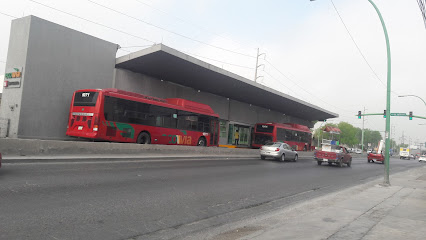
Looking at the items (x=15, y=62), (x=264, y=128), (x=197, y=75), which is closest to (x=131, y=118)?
(x=15, y=62)

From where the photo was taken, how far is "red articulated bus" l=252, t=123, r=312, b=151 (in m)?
32.2

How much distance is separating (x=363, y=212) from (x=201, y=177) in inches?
227

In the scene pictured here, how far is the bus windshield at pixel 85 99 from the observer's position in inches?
632

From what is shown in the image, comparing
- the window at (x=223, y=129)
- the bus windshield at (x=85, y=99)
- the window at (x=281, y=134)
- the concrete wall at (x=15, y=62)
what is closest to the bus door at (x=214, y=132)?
the window at (x=223, y=129)

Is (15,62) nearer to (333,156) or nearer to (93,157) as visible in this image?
(93,157)

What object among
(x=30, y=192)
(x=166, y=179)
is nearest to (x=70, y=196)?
(x=30, y=192)

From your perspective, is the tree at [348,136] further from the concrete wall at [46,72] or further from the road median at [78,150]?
the concrete wall at [46,72]

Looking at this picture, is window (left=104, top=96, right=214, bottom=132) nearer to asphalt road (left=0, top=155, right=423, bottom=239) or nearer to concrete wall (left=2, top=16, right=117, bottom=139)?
concrete wall (left=2, top=16, right=117, bottom=139)

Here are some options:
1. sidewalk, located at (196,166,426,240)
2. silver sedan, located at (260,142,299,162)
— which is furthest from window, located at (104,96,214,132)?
sidewalk, located at (196,166,426,240)

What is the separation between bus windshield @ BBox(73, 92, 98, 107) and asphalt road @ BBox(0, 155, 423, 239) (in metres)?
6.32

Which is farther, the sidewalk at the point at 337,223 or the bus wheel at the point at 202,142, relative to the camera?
the bus wheel at the point at 202,142

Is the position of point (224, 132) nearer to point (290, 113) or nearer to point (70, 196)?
point (290, 113)

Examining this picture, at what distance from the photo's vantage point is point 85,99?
1655 centimetres

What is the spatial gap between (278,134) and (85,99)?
21592 mm
